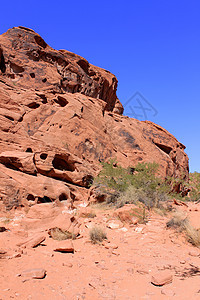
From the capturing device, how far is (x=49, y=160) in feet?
34.4

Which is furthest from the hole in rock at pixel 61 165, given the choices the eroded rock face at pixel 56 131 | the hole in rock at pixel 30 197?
the hole in rock at pixel 30 197

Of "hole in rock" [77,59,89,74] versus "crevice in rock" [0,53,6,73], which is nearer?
"crevice in rock" [0,53,6,73]

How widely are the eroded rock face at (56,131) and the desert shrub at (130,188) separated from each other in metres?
1.28

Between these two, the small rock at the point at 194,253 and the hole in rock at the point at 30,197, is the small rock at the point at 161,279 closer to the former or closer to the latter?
the small rock at the point at 194,253

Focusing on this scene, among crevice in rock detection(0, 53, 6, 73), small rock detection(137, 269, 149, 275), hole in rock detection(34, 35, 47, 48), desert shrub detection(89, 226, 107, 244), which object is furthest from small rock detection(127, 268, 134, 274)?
hole in rock detection(34, 35, 47, 48)

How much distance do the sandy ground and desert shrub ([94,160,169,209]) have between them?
8.38 feet

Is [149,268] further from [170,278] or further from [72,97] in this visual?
[72,97]

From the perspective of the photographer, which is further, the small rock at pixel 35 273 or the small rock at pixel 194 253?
the small rock at pixel 194 253

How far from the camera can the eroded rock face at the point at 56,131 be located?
913 centimetres

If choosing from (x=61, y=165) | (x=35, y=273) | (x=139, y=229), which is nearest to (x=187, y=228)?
(x=139, y=229)

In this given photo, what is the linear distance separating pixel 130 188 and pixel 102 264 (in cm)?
601

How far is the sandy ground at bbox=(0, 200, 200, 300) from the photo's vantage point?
132 inches

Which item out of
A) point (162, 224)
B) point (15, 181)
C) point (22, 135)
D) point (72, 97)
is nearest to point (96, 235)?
point (162, 224)

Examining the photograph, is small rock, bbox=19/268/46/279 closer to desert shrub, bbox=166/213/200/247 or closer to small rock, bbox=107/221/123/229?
small rock, bbox=107/221/123/229
